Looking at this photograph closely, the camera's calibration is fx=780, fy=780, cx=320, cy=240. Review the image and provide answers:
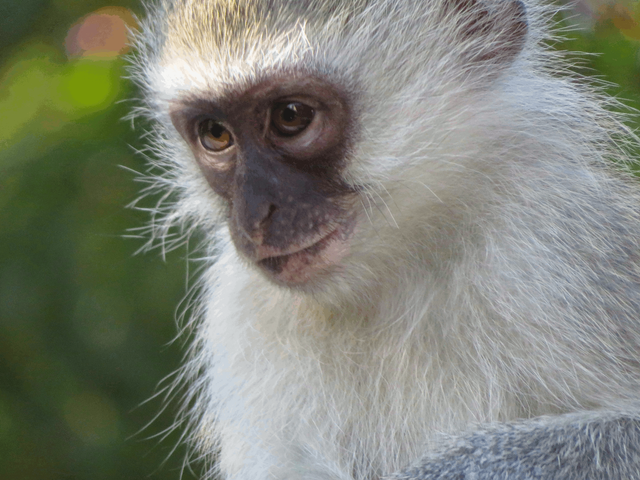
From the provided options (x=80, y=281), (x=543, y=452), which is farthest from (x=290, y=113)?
(x=80, y=281)

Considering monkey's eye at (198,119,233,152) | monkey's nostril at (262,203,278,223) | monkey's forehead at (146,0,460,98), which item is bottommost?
monkey's nostril at (262,203,278,223)

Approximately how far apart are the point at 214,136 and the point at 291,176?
361mm

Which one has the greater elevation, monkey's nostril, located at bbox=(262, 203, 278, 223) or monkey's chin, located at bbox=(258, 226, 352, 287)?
monkey's nostril, located at bbox=(262, 203, 278, 223)

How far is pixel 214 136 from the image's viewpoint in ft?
6.95

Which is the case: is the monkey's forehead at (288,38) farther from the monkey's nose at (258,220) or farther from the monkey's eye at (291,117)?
the monkey's nose at (258,220)

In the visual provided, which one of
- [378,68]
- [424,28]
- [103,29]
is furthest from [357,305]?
[103,29]

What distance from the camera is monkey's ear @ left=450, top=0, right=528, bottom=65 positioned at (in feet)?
6.70

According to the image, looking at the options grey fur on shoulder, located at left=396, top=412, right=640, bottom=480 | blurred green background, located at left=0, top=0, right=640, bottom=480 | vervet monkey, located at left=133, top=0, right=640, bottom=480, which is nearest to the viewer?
grey fur on shoulder, located at left=396, top=412, right=640, bottom=480

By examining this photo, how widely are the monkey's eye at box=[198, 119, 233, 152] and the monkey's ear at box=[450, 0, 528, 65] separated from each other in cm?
67

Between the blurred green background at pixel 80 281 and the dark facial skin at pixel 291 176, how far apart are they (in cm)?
144

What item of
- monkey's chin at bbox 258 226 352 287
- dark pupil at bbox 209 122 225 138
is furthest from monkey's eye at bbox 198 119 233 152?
monkey's chin at bbox 258 226 352 287

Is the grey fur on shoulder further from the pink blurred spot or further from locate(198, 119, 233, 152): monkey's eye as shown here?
the pink blurred spot

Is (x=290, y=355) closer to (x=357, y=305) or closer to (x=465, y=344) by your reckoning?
(x=357, y=305)

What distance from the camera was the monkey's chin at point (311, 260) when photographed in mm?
1907
